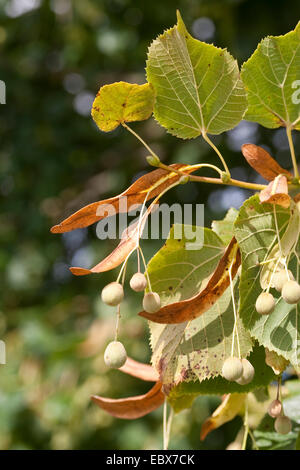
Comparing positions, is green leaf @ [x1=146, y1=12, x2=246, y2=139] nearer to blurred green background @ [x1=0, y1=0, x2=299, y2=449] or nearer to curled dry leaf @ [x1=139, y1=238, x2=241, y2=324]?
curled dry leaf @ [x1=139, y1=238, x2=241, y2=324]

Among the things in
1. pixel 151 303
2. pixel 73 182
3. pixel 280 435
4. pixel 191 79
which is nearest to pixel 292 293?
pixel 151 303

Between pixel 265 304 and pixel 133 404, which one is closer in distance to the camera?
pixel 265 304

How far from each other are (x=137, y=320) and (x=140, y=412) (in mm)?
1551

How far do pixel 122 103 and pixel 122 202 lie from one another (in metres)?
0.09

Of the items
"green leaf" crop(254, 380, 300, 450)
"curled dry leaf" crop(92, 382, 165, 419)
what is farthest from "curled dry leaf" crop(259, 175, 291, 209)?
"green leaf" crop(254, 380, 300, 450)

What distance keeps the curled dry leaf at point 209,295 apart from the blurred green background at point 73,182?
1.39 m

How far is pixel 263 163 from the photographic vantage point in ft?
1.77

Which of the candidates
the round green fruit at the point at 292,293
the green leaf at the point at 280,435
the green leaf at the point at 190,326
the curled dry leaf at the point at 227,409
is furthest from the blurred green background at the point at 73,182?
the round green fruit at the point at 292,293

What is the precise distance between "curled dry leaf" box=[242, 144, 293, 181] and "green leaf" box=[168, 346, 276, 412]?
0.19 metres

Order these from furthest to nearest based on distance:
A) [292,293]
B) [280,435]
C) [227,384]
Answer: [280,435] < [227,384] < [292,293]

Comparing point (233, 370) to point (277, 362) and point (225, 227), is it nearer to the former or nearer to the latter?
point (277, 362)

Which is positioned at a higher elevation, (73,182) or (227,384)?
(73,182)

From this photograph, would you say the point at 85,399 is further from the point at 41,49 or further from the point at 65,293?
the point at 41,49

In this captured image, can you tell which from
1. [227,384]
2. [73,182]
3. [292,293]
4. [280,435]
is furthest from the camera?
[73,182]
